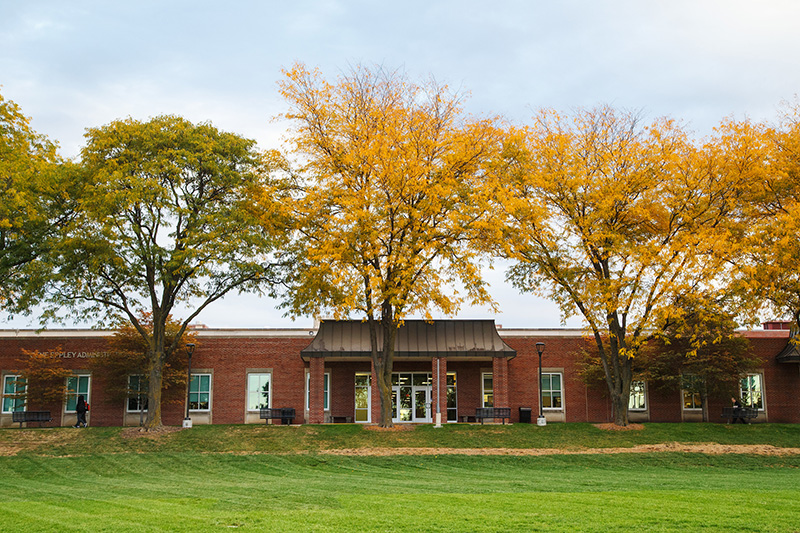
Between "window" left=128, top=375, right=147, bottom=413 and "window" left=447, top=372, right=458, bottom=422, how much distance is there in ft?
46.5

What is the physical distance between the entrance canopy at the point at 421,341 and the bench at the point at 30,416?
38.1ft

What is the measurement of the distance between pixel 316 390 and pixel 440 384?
587cm

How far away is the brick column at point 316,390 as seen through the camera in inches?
1229

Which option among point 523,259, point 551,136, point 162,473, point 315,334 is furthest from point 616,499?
point 315,334

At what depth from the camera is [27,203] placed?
78.6ft

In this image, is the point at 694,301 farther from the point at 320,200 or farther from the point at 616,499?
the point at 616,499

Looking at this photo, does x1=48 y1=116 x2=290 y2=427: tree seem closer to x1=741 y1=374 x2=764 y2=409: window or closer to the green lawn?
the green lawn

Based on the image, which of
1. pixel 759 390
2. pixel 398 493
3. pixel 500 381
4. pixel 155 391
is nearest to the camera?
pixel 398 493

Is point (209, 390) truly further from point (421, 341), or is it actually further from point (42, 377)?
point (421, 341)

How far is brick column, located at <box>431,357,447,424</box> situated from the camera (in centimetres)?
3244

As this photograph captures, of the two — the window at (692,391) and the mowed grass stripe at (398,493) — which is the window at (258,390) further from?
the window at (692,391)

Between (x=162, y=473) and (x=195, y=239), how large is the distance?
8.76 m

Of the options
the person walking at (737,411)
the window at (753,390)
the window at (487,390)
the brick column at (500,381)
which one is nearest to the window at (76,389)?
the window at (487,390)

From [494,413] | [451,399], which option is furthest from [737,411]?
[451,399]
